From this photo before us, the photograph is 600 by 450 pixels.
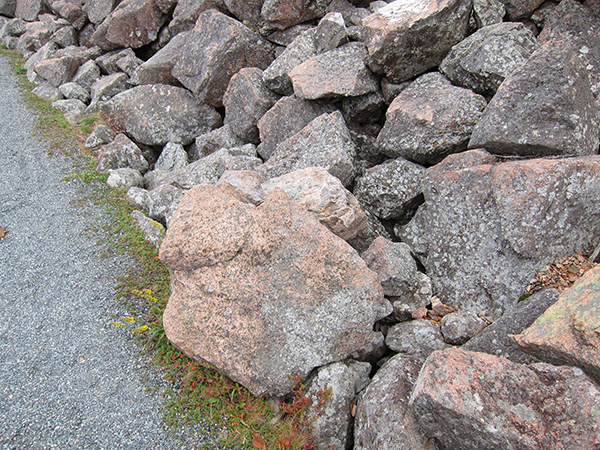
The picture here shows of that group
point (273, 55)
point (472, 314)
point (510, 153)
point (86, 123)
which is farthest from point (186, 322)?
point (86, 123)

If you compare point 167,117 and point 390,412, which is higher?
point 390,412

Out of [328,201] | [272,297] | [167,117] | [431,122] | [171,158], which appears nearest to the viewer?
[272,297]

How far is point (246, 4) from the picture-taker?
12.8 m

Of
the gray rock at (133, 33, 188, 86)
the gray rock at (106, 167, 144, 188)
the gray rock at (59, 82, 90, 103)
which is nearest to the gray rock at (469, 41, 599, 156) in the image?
the gray rock at (106, 167, 144, 188)

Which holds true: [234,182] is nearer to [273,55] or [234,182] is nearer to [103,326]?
[103,326]

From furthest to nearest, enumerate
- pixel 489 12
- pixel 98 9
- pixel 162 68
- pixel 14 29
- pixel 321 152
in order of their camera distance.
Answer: pixel 14 29
pixel 98 9
pixel 162 68
pixel 489 12
pixel 321 152

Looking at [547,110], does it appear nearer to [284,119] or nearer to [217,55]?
[284,119]

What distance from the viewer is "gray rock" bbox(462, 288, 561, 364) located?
16.9 feet

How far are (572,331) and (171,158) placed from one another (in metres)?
10.4

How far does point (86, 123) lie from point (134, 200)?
548cm

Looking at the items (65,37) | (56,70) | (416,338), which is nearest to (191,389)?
(416,338)

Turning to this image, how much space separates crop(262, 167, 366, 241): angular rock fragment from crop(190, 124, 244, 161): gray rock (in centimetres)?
491

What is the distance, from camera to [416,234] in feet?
24.0

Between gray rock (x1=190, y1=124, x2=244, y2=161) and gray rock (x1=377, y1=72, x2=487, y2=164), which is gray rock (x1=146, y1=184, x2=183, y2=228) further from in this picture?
gray rock (x1=377, y1=72, x2=487, y2=164)
